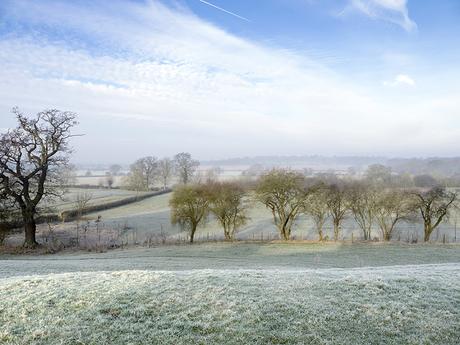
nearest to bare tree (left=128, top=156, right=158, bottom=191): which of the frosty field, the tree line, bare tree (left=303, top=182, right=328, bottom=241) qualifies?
the tree line

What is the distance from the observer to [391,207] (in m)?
45.4

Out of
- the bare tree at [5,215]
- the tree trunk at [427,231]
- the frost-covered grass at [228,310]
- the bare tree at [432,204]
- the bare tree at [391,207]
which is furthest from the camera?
the bare tree at [432,204]

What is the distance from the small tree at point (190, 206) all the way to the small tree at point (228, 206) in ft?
3.53

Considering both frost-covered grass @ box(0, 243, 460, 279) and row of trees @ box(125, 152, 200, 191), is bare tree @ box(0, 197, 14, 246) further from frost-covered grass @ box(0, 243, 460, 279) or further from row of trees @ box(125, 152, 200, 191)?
row of trees @ box(125, 152, 200, 191)

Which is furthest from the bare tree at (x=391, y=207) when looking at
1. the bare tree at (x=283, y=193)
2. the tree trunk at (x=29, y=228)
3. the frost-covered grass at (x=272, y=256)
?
the tree trunk at (x=29, y=228)

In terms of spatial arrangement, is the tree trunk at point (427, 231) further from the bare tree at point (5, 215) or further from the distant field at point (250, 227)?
the bare tree at point (5, 215)

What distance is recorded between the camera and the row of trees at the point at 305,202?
151 ft

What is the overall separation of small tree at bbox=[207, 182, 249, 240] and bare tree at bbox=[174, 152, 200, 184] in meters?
65.5

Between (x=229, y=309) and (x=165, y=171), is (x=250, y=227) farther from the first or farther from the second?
(x=165, y=171)

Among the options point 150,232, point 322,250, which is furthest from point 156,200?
point 322,250

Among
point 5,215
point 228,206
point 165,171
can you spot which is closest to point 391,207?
point 228,206

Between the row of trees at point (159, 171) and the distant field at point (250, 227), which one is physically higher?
the row of trees at point (159, 171)

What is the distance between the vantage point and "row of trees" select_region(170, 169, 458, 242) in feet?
151

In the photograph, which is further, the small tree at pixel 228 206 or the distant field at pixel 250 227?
the distant field at pixel 250 227
